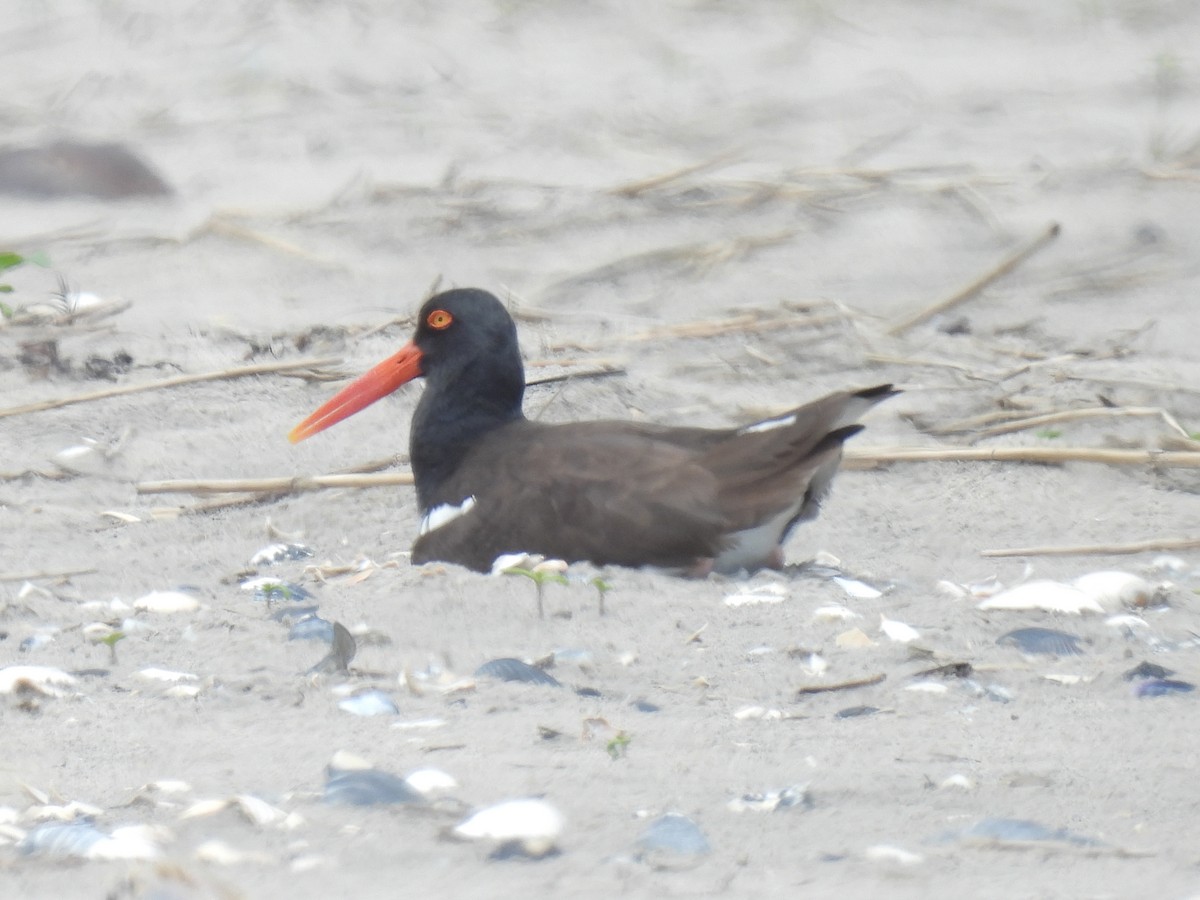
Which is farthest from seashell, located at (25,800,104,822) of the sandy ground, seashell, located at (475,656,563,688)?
seashell, located at (475,656,563,688)

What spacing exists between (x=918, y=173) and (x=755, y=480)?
12.6 feet

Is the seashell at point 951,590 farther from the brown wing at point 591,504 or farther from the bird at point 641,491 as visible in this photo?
the brown wing at point 591,504

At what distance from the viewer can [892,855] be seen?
244cm

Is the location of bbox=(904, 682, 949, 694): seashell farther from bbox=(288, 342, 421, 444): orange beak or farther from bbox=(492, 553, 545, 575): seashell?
bbox=(288, 342, 421, 444): orange beak

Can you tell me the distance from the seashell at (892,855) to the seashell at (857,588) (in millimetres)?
1491

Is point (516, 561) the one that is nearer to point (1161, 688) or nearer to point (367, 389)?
point (367, 389)

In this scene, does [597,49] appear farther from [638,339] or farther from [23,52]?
[638,339]

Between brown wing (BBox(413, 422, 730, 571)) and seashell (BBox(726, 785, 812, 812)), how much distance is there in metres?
1.47

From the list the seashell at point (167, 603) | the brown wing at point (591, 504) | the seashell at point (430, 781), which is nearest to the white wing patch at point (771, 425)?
the brown wing at point (591, 504)

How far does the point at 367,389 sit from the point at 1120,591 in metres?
2.22

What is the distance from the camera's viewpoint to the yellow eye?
4953 millimetres

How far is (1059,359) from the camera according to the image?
19.0 ft

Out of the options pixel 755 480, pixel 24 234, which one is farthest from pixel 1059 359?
pixel 24 234

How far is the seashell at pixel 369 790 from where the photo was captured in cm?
260
